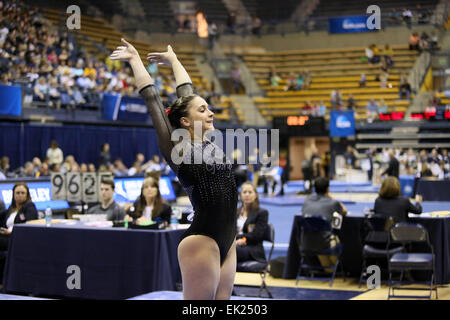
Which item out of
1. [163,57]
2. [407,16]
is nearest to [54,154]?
[163,57]

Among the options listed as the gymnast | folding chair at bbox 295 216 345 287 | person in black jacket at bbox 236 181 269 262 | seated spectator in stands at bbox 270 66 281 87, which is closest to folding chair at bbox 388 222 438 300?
folding chair at bbox 295 216 345 287

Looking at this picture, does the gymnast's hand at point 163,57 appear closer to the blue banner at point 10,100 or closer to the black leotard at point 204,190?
the black leotard at point 204,190

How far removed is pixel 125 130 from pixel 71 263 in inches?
514

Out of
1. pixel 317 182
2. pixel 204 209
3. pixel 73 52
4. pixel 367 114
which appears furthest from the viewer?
pixel 367 114

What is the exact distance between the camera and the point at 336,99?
80.4 ft

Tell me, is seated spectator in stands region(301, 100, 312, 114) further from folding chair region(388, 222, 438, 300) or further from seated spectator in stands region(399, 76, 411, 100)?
folding chair region(388, 222, 438, 300)

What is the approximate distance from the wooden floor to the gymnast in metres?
4.32

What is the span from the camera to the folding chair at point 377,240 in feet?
23.6

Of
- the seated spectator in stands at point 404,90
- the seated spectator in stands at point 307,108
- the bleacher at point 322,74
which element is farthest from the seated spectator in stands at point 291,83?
the seated spectator in stands at point 404,90

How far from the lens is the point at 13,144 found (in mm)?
15820

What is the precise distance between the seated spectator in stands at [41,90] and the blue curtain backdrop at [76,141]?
735mm

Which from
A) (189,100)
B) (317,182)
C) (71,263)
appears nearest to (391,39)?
(317,182)

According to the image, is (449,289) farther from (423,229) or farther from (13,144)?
(13,144)

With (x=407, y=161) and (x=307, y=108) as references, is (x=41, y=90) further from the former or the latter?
(x=307, y=108)
